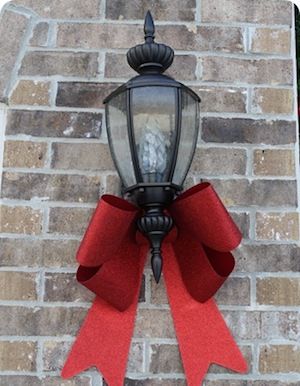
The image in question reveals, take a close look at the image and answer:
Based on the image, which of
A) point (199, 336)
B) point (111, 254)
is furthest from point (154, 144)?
point (199, 336)

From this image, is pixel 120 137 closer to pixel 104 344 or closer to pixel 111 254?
pixel 111 254

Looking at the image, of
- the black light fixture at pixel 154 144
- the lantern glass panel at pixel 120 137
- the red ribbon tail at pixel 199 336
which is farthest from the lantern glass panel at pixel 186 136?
the red ribbon tail at pixel 199 336

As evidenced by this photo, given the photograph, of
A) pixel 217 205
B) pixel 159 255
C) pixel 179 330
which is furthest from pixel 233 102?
pixel 179 330

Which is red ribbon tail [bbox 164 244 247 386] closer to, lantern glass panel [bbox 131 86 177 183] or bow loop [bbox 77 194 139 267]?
bow loop [bbox 77 194 139 267]

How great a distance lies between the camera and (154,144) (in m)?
1.34

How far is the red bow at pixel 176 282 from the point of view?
1373mm

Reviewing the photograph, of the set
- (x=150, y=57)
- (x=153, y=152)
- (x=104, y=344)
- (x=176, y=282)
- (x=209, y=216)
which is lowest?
(x=104, y=344)

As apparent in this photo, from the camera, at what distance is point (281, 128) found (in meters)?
1.59

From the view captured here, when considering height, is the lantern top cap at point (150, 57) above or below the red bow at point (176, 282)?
above

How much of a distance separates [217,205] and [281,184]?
26cm

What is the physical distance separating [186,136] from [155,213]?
0.18 meters

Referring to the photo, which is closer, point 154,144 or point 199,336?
point 154,144

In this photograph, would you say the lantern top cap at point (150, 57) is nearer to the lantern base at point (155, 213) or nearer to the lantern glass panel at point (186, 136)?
the lantern glass panel at point (186, 136)

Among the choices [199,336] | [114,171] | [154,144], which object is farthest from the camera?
[114,171]
